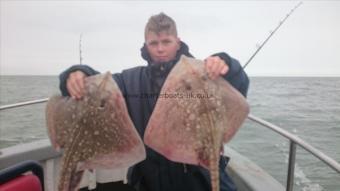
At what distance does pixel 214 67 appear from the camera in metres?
1.92

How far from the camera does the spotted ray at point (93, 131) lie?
1.83m

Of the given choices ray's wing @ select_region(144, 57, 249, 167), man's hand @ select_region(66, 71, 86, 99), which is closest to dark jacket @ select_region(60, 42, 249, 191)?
ray's wing @ select_region(144, 57, 249, 167)

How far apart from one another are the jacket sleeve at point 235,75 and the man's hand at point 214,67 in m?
0.08

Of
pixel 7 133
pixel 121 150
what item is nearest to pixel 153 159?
pixel 121 150

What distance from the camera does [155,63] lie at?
243 cm

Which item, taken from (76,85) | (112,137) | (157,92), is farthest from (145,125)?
(76,85)

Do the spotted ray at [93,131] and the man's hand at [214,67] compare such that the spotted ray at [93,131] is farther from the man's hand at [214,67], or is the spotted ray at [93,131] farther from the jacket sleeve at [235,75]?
the jacket sleeve at [235,75]

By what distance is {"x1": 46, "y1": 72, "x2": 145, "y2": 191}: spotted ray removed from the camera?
72.1 inches

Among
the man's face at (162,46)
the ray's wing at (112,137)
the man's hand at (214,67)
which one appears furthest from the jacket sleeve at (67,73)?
the man's hand at (214,67)

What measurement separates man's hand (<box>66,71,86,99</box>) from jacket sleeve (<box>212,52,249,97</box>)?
0.84m

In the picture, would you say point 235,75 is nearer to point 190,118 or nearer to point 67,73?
point 190,118

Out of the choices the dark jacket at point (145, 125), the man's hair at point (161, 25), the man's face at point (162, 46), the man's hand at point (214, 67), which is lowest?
the dark jacket at point (145, 125)

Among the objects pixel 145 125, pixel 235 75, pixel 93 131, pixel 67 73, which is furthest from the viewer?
pixel 145 125

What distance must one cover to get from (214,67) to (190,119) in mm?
333
